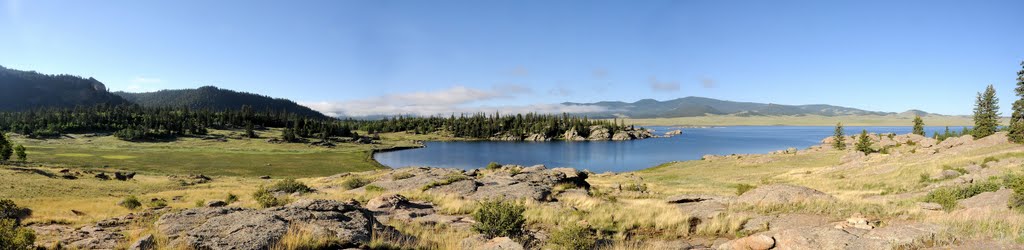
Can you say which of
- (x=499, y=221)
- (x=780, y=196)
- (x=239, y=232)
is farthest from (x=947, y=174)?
(x=239, y=232)

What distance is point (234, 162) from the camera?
9431cm

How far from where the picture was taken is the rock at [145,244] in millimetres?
9508

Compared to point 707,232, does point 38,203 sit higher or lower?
lower

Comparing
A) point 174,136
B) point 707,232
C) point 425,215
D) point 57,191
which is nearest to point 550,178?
point 425,215

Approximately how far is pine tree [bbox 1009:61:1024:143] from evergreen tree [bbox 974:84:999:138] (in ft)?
81.5

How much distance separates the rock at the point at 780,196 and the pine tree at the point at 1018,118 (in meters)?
53.7

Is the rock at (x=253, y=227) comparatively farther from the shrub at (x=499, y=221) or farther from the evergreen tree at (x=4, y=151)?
the evergreen tree at (x=4, y=151)

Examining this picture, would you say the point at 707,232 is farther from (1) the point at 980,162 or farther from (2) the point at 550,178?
(1) the point at 980,162

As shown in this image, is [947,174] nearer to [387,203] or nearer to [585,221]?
[585,221]

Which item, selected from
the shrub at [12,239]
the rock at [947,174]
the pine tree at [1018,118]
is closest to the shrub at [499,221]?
the shrub at [12,239]

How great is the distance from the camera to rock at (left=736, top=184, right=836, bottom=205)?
18.3m

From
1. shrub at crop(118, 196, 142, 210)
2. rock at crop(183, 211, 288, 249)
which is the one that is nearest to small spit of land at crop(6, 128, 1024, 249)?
rock at crop(183, 211, 288, 249)

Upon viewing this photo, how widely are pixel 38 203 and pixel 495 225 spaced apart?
35584 mm

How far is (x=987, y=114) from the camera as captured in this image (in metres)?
83.6
